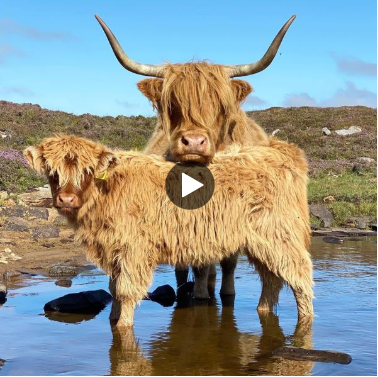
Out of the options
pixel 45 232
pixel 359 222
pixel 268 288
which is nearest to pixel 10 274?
pixel 45 232

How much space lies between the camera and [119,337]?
5.62m

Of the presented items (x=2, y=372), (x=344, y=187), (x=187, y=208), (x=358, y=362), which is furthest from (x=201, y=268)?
(x=344, y=187)

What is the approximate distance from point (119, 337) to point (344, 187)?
43.4 ft

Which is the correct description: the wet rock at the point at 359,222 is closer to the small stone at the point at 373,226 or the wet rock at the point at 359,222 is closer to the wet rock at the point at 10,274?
the small stone at the point at 373,226

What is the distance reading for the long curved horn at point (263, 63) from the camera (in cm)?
595

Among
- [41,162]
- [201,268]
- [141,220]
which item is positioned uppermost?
[41,162]

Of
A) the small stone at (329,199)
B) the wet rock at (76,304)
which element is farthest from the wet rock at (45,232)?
the small stone at (329,199)

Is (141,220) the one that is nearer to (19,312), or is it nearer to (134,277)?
(134,277)

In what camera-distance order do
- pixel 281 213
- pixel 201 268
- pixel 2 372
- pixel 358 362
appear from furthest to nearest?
pixel 201 268 → pixel 281 213 → pixel 358 362 → pixel 2 372

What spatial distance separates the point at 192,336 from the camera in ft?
19.0

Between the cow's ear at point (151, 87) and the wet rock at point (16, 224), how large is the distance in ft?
18.4

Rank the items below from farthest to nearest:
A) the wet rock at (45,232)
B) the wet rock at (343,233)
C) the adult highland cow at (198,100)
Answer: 1. the wet rock at (343,233)
2. the wet rock at (45,232)
3. the adult highland cow at (198,100)

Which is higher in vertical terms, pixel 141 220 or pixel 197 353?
pixel 141 220
